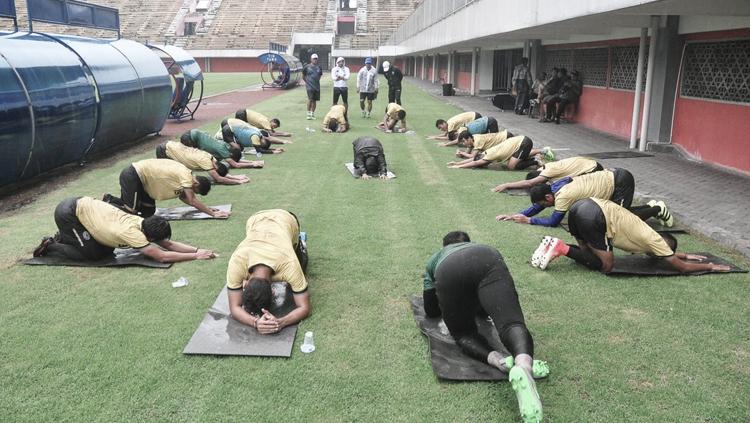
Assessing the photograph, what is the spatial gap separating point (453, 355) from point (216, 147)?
25.7 ft

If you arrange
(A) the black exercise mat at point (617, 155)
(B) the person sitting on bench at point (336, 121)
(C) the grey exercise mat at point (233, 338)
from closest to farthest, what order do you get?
1. (C) the grey exercise mat at point (233, 338)
2. (A) the black exercise mat at point (617, 155)
3. (B) the person sitting on bench at point (336, 121)

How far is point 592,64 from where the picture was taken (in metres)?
16.9

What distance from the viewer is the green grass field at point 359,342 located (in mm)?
3771

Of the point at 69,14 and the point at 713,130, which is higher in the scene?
the point at 69,14

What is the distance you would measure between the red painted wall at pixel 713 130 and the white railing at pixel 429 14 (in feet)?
32.4

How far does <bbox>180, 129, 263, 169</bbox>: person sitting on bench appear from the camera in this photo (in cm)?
1070

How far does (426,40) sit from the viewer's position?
108 feet

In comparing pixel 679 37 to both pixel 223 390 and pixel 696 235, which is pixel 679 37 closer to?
pixel 696 235

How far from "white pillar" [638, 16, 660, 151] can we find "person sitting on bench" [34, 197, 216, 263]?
987cm

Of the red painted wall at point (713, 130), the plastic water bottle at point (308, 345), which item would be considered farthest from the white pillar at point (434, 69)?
the plastic water bottle at point (308, 345)

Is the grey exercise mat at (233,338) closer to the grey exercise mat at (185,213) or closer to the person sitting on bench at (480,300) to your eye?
the person sitting on bench at (480,300)

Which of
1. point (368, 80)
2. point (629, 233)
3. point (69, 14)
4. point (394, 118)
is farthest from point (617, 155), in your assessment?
point (69, 14)

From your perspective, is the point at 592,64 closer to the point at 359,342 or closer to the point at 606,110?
the point at 606,110

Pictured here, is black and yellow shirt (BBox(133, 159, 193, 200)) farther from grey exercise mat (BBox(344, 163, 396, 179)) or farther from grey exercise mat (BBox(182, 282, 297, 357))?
grey exercise mat (BBox(344, 163, 396, 179))
